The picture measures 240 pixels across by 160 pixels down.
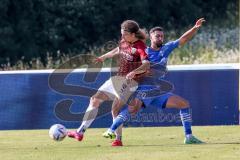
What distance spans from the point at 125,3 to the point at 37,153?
25727 millimetres

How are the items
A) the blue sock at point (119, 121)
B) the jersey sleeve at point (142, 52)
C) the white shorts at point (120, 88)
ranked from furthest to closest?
the white shorts at point (120, 88) < the blue sock at point (119, 121) < the jersey sleeve at point (142, 52)

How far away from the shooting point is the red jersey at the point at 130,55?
13367 millimetres

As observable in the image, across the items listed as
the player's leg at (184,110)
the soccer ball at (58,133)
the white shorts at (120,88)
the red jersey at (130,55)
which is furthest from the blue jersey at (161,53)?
the soccer ball at (58,133)

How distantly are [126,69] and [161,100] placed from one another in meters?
0.71

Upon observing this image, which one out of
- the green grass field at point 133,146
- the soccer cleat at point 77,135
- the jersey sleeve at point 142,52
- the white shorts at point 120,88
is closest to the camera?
the green grass field at point 133,146

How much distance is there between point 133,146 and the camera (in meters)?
13.5

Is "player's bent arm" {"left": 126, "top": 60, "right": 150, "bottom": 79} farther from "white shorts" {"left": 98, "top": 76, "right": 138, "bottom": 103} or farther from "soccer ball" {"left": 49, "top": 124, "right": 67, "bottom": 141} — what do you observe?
"soccer ball" {"left": 49, "top": 124, "right": 67, "bottom": 141}

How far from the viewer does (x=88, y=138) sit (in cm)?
1507

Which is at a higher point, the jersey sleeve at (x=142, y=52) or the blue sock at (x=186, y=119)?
the jersey sleeve at (x=142, y=52)

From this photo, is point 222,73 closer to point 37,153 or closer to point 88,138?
point 88,138

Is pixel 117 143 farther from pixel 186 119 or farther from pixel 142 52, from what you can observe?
pixel 142 52

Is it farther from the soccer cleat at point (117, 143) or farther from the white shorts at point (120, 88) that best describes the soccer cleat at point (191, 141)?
the white shorts at point (120, 88)

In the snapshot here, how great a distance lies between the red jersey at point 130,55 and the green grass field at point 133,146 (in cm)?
119

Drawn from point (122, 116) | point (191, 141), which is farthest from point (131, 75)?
point (191, 141)
